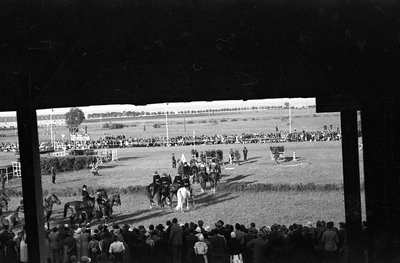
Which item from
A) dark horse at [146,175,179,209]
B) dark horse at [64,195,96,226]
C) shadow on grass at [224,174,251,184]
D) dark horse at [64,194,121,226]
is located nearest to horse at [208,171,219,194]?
shadow on grass at [224,174,251,184]

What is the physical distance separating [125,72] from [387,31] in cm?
334

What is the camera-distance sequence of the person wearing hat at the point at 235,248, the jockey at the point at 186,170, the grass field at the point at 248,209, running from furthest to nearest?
the jockey at the point at 186,170 < the grass field at the point at 248,209 < the person wearing hat at the point at 235,248

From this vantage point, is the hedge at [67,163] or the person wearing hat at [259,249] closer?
the person wearing hat at [259,249]

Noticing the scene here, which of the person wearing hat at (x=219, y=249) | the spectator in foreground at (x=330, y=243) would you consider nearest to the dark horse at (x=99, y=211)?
the person wearing hat at (x=219, y=249)

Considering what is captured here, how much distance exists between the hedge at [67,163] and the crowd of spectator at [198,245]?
20.4m

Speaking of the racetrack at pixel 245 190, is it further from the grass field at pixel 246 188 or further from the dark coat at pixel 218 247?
the dark coat at pixel 218 247

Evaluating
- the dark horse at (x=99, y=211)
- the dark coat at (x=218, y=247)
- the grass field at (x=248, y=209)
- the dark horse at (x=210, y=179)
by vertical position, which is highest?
the dark coat at (x=218, y=247)

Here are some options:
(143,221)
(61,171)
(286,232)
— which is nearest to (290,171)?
(143,221)

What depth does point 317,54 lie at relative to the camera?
5.11 m

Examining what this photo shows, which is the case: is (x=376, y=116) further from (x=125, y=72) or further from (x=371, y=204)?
(x=125, y=72)

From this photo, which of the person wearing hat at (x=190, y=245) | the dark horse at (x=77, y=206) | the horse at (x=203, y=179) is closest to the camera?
the person wearing hat at (x=190, y=245)

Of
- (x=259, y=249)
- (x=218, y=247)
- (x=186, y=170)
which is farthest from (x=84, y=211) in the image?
(x=259, y=249)

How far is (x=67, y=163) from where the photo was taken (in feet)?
93.0

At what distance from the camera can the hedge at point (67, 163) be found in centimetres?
2790
